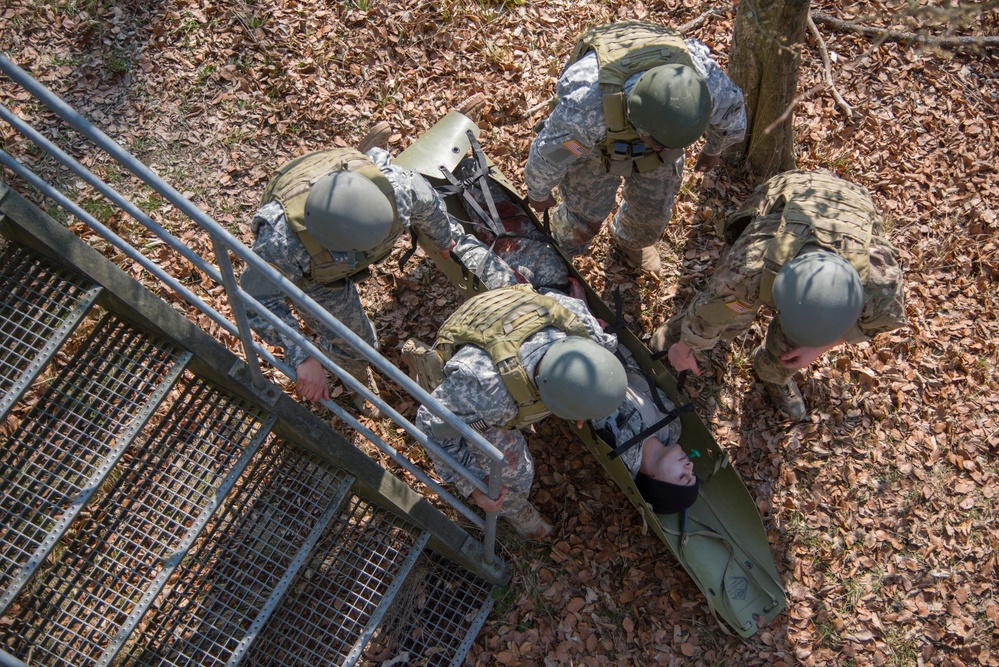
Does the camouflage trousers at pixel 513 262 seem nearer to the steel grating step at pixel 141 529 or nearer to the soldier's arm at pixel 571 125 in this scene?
the soldier's arm at pixel 571 125

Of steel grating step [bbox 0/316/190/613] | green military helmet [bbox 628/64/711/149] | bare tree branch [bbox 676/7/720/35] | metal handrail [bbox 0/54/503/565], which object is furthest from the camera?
bare tree branch [bbox 676/7/720/35]

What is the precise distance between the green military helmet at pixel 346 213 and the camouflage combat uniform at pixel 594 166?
130 cm

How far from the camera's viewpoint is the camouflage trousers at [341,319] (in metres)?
4.82

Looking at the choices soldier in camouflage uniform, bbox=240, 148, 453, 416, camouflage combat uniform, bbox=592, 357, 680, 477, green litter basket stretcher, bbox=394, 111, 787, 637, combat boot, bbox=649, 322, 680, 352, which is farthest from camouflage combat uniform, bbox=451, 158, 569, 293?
camouflage combat uniform, bbox=592, 357, 680, 477

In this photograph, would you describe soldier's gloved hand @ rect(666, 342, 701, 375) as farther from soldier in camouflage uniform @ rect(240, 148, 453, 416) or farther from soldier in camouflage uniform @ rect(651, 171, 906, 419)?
soldier in camouflage uniform @ rect(240, 148, 453, 416)

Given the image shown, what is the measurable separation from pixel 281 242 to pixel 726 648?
3.97 meters

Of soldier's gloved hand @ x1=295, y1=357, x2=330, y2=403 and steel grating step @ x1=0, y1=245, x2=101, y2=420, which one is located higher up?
steel grating step @ x1=0, y1=245, x2=101, y2=420

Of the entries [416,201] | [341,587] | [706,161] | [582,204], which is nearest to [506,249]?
[582,204]

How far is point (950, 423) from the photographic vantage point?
5836mm

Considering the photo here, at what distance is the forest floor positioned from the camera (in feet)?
17.6

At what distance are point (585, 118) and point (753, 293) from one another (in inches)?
59.3

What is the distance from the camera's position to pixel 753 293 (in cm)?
477

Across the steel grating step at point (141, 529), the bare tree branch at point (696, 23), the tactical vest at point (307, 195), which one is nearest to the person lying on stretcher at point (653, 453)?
the tactical vest at point (307, 195)

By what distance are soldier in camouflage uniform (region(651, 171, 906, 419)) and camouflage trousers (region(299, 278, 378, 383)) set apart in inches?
84.6
